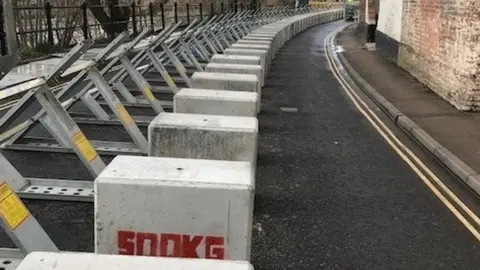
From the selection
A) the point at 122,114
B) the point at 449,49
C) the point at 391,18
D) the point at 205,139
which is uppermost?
the point at 391,18

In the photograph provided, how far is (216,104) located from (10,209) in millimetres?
3135

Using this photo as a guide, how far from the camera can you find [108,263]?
7.92 feet

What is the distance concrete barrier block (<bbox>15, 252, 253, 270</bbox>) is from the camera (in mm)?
2377

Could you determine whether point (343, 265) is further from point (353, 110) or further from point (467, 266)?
point (353, 110)

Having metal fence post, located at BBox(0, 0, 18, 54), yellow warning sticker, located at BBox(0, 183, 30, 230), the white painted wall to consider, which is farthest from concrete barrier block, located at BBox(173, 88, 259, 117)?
the white painted wall

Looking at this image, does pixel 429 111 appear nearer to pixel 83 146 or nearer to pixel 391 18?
pixel 83 146

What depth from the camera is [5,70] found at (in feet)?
11.5

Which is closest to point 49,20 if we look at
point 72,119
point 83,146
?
point 72,119

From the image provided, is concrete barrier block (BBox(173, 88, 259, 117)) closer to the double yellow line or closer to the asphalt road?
the asphalt road

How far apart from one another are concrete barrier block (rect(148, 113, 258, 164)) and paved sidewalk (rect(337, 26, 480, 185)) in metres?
3.17

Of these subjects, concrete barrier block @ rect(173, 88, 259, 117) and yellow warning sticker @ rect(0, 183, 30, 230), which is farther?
concrete barrier block @ rect(173, 88, 259, 117)

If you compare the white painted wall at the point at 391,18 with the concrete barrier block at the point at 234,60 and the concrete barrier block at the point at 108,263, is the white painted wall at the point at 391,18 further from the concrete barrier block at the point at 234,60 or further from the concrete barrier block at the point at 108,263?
the concrete barrier block at the point at 108,263

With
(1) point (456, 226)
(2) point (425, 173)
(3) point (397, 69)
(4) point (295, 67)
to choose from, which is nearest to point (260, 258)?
(1) point (456, 226)

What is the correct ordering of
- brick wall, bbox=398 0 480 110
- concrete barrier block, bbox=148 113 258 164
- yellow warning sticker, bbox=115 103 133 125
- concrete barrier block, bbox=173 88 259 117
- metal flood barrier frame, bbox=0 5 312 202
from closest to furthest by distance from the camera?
metal flood barrier frame, bbox=0 5 312 202, concrete barrier block, bbox=148 113 258 164, concrete barrier block, bbox=173 88 259 117, yellow warning sticker, bbox=115 103 133 125, brick wall, bbox=398 0 480 110
